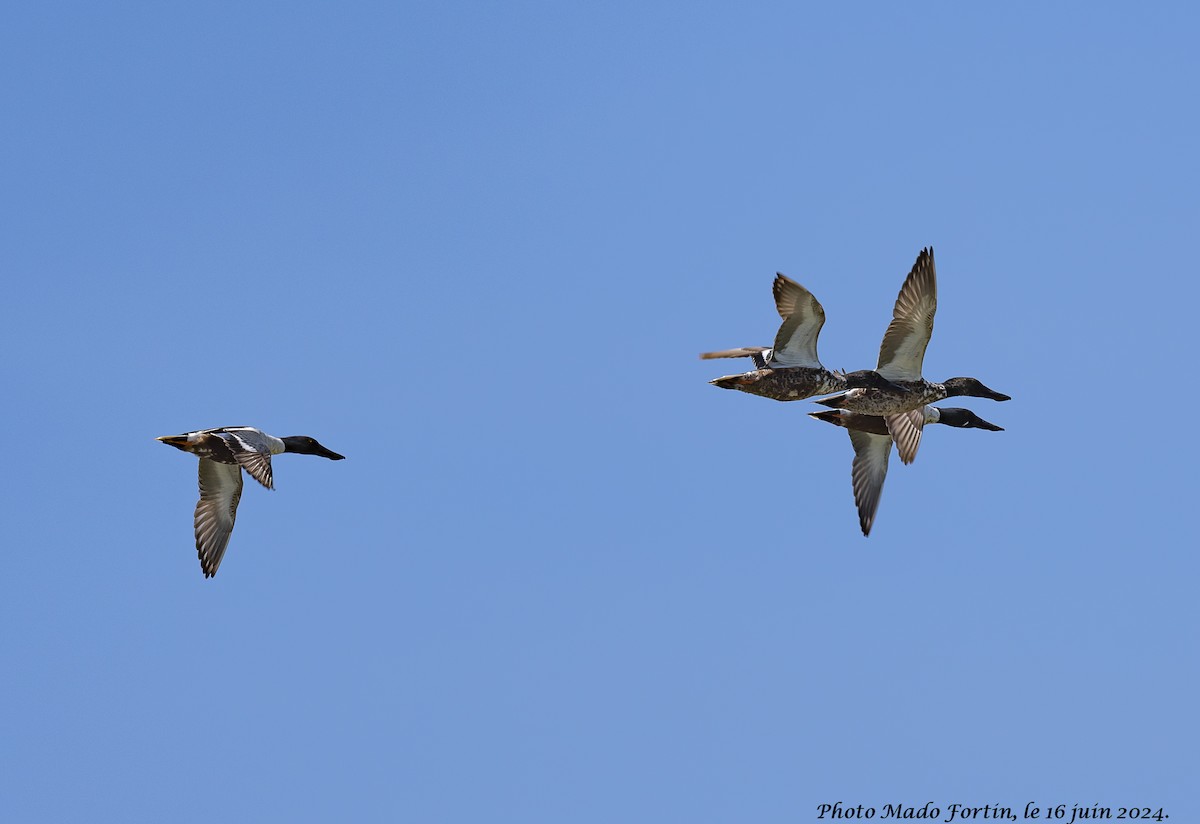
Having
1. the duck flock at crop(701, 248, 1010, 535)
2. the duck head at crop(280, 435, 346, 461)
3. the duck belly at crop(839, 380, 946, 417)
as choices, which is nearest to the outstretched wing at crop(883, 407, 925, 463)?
the duck flock at crop(701, 248, 1010, 535)

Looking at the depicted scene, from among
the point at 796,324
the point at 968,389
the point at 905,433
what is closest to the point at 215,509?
the point at 796,324

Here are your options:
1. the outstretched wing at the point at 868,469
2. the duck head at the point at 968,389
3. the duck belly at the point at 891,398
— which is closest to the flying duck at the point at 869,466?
the outstretched wing at the point at 868,469

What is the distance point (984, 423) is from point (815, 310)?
257 inches

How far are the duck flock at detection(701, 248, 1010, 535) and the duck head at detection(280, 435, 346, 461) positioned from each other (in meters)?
7.67

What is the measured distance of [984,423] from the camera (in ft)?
106

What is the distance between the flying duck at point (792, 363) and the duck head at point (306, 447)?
7.66 metres

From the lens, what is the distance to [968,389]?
30.1 m

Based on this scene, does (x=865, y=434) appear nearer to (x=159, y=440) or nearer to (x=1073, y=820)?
(x=1073, y=820)

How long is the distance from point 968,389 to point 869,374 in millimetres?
2480

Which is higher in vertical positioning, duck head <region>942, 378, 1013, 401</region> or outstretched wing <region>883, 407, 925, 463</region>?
duck head <region>942, 378, 1013, 401</region>

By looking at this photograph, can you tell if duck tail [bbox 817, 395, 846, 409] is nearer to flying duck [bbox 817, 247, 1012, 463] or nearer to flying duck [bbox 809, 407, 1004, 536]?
flying duck [bbox 817, 247, 1012, 463]

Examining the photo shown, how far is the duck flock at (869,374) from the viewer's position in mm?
27547

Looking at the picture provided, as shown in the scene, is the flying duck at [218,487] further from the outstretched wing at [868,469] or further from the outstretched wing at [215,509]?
the outstretched wing at [868,469]

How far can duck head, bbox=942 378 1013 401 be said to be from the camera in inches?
1176
